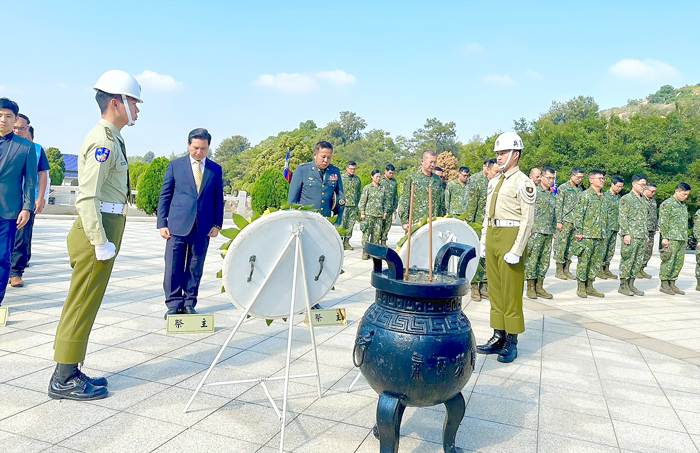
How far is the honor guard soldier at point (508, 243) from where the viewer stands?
4.43 metres

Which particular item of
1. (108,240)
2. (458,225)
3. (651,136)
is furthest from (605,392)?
(651,136)

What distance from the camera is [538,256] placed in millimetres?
8094

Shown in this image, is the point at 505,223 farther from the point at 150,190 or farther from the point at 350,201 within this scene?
the point at 150,190

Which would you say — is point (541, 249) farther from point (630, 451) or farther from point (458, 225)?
point (630, 451)

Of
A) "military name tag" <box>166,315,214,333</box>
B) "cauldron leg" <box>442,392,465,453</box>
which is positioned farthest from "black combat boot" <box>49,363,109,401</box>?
"cauldron leg" <box>442,392,465,453</box>

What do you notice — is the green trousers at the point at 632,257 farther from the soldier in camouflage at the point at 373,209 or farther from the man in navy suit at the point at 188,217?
the man in navy suit at the point at 188,217

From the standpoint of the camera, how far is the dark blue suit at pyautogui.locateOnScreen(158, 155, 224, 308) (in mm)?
5176

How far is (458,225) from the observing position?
4.38 meters

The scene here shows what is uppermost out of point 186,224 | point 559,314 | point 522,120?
point 522,120

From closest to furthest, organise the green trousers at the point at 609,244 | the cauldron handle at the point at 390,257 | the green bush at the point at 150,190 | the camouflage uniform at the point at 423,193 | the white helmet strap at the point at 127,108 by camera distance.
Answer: the cauldron handle at the point at 390,257 < the white helmet strap at the point at 127,108 < the camouflage uniform at the point at 423,193 < the green trousers at the point at 609,244 < the green bush at the point at 150,190

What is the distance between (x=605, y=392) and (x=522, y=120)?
50.1 m

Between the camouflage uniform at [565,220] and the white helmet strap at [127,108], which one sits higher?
the white helmet strap at [127,108]

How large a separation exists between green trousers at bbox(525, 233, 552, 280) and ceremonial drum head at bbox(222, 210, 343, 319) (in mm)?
5537

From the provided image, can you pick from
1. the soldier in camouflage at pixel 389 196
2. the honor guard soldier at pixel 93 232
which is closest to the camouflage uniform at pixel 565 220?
the soldier in camouflage at pixel 389 196
